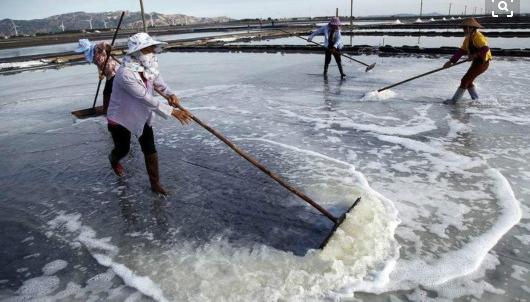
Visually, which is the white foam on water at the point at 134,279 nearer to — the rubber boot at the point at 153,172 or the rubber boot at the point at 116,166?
the rubber boot at the point at 153,172

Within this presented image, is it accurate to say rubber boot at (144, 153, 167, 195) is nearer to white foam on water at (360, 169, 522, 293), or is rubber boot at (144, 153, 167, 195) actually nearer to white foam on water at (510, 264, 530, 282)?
white foam on water at (360, 169, 522, 293)

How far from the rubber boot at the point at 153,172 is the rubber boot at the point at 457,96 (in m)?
6.21

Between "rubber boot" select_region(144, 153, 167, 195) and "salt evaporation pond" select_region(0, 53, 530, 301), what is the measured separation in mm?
154

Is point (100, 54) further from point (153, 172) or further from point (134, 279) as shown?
point (134, 279)

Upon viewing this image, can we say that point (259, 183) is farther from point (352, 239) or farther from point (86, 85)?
point (86, 85)

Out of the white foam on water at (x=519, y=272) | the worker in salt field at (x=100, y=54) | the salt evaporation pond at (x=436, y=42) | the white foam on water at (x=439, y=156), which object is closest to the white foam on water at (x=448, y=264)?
the white foam on water at (x=519, y=272)

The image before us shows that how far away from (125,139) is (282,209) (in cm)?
202

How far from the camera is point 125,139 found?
4234 millimetres

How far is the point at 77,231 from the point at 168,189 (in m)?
1.11

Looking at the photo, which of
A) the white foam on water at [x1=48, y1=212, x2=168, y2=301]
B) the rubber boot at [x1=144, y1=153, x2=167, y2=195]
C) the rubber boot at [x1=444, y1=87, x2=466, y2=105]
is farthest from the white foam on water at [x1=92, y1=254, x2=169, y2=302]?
the rubber boot at [x1=444, y1=87, x2=466, y2=105]

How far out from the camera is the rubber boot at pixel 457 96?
728 centimetres

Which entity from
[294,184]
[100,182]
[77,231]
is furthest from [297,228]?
[100,182]

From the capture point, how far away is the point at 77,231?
3.57m

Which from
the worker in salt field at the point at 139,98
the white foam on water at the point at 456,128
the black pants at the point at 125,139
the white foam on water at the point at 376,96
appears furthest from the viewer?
the white foam on water at the point at 376,96
